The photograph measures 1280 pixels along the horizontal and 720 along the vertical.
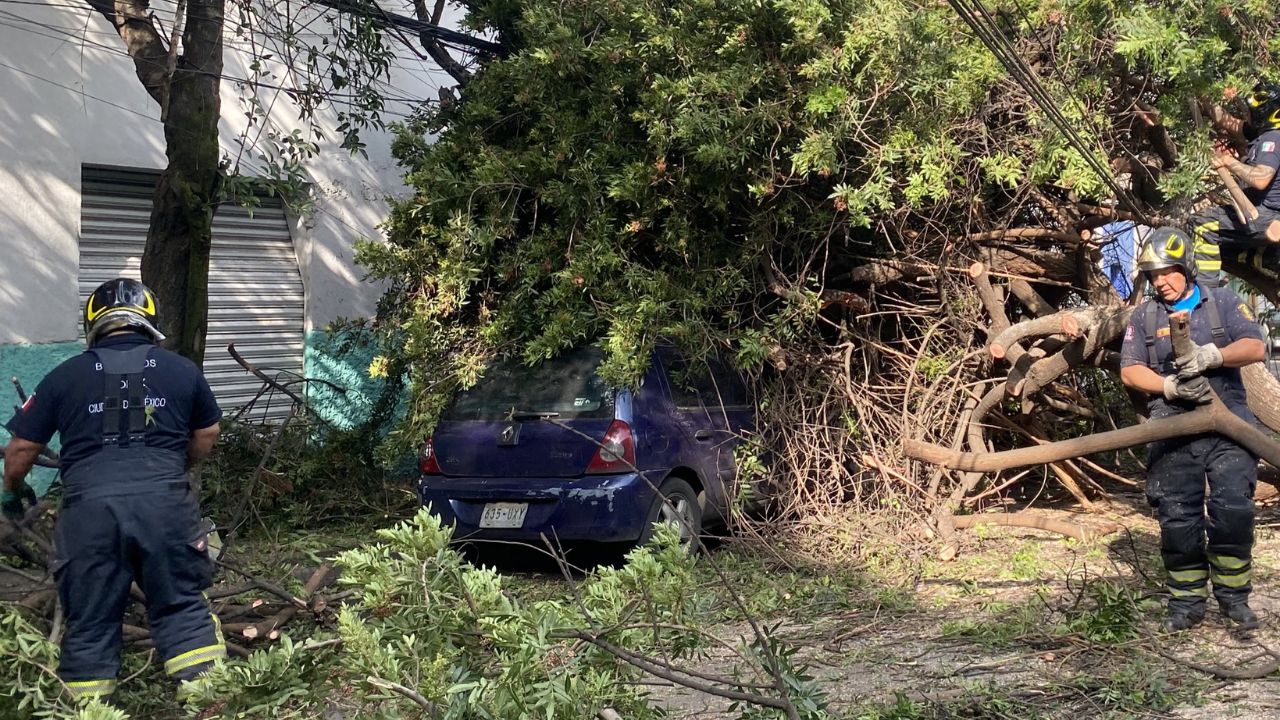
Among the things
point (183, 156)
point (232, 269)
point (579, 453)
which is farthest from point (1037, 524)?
point (232, 269)

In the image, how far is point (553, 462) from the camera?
6.76 metres

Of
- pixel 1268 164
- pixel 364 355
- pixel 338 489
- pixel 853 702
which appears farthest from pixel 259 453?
pixel 1268 164

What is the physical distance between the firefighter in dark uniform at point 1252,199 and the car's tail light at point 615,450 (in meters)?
3.41

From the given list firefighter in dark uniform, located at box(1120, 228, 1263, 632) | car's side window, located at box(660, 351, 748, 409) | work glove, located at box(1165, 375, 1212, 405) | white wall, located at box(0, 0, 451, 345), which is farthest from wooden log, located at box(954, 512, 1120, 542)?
white wall, located at box(0, 0, 451, 345)

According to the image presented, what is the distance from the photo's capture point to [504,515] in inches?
268

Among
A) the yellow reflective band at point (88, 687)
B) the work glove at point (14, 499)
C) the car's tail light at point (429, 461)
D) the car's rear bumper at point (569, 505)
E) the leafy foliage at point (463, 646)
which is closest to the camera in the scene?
the leafy foliage at point (463, 646)

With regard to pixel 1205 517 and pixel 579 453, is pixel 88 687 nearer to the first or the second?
pixel 579 453

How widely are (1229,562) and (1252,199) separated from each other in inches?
110

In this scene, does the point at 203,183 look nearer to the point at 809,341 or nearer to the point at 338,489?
the point at 338,489

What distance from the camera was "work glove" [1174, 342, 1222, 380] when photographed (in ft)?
16.4

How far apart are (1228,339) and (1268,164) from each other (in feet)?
6.49

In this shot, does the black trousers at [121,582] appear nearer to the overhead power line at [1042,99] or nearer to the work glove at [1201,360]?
the overhead power line at [1042,99]

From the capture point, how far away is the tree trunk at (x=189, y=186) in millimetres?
7066

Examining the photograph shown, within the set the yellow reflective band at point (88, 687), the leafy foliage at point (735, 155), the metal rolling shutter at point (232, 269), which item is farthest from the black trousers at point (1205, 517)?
the metal rolling shutter at point (232, 269)
